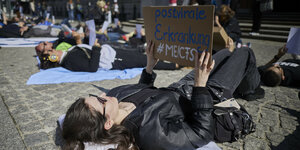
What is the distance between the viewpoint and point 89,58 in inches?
188

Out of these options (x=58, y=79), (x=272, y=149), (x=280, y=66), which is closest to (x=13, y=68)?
(x=58, y=79)

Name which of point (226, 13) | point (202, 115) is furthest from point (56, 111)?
point (226, 13)

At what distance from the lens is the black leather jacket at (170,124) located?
1.57 metres

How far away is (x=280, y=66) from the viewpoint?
383cm

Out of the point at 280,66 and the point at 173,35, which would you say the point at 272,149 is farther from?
the point at 280,66

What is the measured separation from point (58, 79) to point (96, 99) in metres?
3.00

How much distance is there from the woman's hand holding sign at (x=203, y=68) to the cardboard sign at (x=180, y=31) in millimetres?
75

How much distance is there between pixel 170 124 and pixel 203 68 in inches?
21.6

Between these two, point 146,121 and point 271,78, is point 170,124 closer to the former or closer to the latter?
point 146,121

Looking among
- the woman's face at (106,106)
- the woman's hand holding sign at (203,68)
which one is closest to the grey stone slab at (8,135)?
the woman's face at (106,106)

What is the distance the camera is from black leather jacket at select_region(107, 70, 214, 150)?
1.57 metres

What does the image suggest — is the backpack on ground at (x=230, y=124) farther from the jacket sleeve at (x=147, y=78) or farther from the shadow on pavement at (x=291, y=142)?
the jacket sleeve at (x=147, y=78)

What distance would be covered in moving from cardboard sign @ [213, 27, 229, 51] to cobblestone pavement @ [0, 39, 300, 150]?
1094mm

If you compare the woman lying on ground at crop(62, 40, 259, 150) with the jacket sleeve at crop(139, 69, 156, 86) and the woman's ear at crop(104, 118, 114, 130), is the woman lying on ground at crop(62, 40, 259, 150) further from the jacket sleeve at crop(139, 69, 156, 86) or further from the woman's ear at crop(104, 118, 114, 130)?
the jacket sleeve at crop(139, 69, 156, 86)
